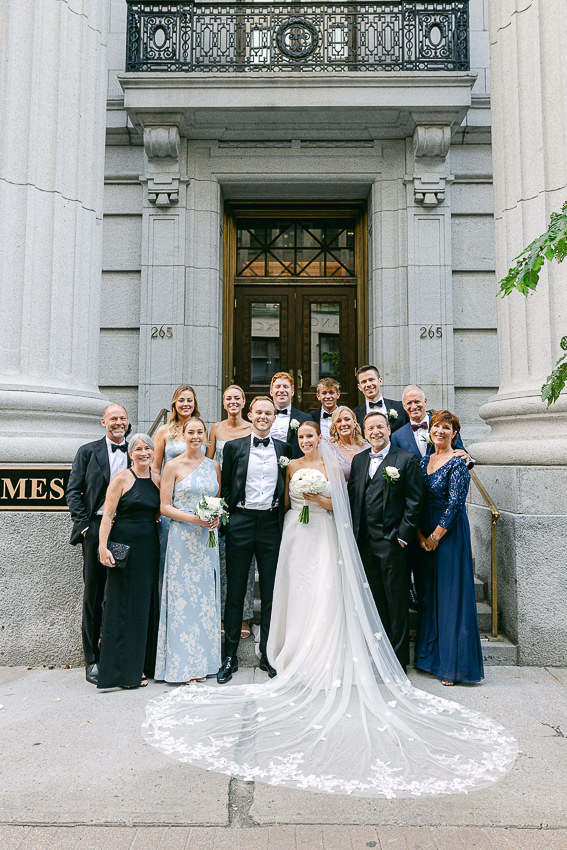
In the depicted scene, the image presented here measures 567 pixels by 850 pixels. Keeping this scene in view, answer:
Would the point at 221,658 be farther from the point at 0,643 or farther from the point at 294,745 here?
the point at 0,643

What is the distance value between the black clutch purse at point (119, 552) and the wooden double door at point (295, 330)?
668 cm

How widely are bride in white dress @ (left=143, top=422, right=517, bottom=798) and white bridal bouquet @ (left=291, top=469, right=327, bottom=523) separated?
59 mm

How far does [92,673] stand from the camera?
528cm

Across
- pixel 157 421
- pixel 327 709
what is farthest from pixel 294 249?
pixel 327 709

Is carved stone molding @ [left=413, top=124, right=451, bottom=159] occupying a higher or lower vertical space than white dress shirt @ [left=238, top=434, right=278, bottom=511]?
higher

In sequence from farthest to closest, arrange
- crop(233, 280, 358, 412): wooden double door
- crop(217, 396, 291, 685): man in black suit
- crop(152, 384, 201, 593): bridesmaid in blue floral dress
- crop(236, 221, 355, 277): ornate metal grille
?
1. crop(236, 221, 355, 277): ornate metal grille
2. crop(233, 280, 358, 412): wooden double door
3. crop(152, 384, 201, 593): bridesmaid in blue floral dress
4. crop(217, 396, 291, 685): man in black suit

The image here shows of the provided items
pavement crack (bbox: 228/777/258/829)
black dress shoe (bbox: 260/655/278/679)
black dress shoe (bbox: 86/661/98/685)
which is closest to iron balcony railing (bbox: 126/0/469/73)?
black dress shoe (bbox: 260/655/278/679)

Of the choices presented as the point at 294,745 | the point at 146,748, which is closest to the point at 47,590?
the point at 146,748

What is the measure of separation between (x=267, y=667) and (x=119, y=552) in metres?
1.66

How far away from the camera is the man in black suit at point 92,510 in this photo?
5391mm

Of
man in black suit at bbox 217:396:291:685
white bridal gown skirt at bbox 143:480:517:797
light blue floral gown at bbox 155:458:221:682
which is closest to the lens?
white bridal gown skirt at bbox 143:480:517:797

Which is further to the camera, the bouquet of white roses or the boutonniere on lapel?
the boutonniere on lapel

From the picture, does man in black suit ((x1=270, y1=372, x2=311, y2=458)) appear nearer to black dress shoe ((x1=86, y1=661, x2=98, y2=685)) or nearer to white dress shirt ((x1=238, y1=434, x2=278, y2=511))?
white dress shirt ((x1=238, y1=434, x2=278, y2=511))

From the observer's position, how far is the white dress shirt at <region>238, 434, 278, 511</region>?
557cm
